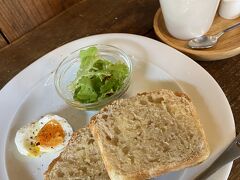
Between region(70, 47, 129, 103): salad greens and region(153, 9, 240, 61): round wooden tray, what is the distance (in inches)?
10.9

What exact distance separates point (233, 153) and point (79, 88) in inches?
27.6

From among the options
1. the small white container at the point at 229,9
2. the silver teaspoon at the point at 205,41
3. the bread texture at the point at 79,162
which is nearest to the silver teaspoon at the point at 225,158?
the bread texture at the point at 79,162

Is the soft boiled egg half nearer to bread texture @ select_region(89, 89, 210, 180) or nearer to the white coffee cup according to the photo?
bread texture @ select_region(89, 89, 210, 180)

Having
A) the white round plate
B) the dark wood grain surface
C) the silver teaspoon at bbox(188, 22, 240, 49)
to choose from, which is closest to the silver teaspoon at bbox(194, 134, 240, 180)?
the white round plate

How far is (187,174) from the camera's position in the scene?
1.08m

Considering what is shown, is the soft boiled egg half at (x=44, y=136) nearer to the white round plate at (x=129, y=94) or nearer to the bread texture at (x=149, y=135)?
the white round plate at (x=129, y=94)

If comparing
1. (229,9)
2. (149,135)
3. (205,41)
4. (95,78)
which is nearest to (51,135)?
(95,78)

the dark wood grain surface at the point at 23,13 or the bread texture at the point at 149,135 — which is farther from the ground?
the dark wood grain surface at the point at 23,13

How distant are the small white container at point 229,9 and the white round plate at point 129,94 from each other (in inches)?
13.2

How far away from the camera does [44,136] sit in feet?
4.30

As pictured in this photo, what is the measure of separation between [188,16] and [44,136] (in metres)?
0.82

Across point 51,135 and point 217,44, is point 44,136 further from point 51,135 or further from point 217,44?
A: point 217,44

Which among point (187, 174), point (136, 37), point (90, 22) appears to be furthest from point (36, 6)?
point (187, 174)

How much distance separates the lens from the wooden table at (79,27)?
1671mm
